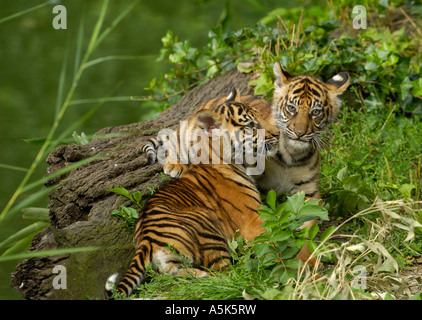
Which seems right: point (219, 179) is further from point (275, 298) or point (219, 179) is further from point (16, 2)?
point (16, 2)

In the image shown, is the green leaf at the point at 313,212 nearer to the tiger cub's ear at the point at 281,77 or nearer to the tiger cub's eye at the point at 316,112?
the tiger cub's eye at the point at 316,112

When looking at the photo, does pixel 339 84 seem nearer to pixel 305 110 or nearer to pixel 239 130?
pixel 305 110

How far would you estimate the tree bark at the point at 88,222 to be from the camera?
4.05m

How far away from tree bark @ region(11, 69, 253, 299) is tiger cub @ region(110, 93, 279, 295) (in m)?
0.28

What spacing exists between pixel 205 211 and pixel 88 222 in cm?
78

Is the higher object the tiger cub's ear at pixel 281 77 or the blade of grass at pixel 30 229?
the tiger cub's ear at pixel 281 77

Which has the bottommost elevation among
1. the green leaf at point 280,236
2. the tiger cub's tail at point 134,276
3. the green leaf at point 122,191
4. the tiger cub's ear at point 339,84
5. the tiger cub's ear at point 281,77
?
the tiger cub's tail at point 134,276

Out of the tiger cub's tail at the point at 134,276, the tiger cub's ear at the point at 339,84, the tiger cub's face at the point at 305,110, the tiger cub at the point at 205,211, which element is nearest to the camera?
the tiger cub's tail at the point at 134,276

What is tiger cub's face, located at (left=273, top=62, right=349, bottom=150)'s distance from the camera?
476 cm

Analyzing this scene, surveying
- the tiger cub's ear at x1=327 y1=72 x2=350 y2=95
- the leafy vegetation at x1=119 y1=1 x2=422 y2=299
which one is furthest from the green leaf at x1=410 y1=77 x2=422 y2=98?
the tiger cub's ear at x1=327 y1=72 x2=350 y2=95

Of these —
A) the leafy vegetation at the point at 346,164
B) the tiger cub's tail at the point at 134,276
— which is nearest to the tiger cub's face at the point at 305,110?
the leafy vegetation at the point at 346,164

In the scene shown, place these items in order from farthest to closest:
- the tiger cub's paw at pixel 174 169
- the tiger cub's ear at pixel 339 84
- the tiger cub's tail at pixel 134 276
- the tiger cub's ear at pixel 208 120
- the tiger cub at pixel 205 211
A: the tiger cub's ear at pixel 339 84 → the tiger cub's paw at pixel 174 169 → the tiger cub's ear at pixel 208 120 → the tiger cub at pixel 205 211 → the tiger cub's tail at pixel 134 276

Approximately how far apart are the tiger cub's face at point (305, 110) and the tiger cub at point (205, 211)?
0.13 metres

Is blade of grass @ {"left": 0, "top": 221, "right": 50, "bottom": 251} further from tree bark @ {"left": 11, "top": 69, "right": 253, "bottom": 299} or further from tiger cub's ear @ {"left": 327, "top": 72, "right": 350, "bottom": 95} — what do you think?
tiger cub's ear @ {"left": 327, "top": 72, "right": 350, "bottom": 95}
